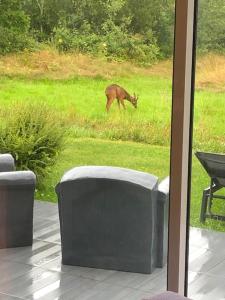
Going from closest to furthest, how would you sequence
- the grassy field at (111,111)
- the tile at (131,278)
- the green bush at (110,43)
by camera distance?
the grassy field at (111,111), the green bush at (110,43), the tile at (131,278)

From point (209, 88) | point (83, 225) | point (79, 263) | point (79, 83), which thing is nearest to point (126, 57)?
point (79, 83)

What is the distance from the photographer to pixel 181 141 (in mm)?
2650

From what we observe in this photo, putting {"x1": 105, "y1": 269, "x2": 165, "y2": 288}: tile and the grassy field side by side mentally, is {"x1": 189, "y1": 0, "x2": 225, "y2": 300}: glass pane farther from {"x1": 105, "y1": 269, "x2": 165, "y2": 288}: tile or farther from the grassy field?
{"x1": 105, "y1": 269, "x2": 165, "y2": 288}: tile

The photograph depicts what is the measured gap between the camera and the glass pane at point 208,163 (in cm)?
258

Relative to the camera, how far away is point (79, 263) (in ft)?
9.77

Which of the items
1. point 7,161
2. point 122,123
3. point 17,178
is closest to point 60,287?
point 17,178

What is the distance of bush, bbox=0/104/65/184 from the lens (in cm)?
302

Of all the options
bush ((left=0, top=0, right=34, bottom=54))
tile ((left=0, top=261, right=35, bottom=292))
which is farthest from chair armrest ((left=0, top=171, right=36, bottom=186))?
bush ((left=0, top=0, right=34, bottom=54))

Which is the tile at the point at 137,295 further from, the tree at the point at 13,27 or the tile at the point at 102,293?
the tree at the point at 13,27

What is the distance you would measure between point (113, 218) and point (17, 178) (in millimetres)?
579

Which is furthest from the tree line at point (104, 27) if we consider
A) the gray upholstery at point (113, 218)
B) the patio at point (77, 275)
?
the patio at point (77, 275)

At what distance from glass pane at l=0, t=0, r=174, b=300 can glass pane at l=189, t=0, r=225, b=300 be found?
15 cm

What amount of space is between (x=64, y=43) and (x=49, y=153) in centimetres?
58

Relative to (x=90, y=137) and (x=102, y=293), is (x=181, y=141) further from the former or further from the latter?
(x=102, y=293)
